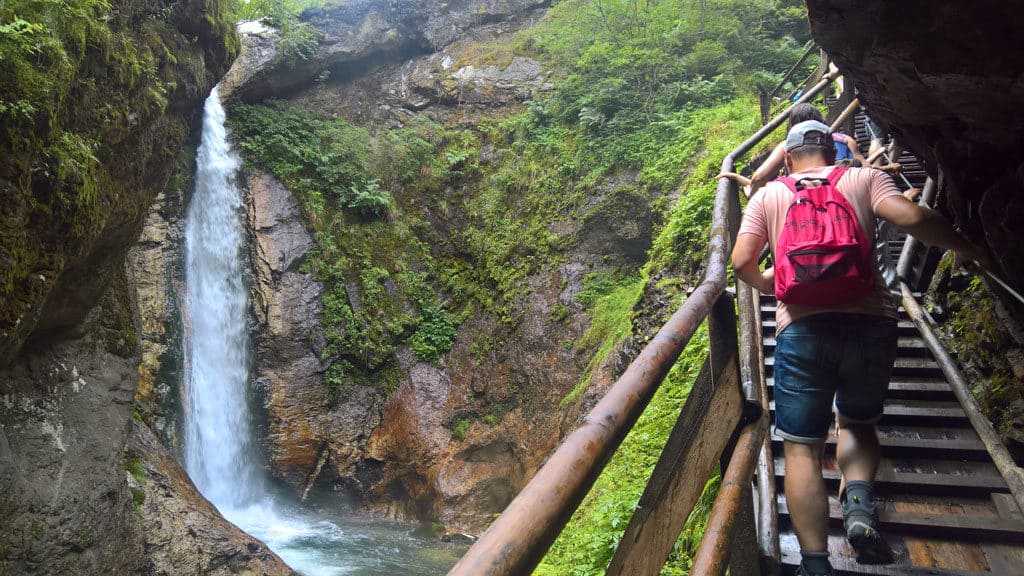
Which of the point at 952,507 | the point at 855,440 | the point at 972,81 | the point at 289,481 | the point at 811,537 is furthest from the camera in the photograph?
the point at 289,481

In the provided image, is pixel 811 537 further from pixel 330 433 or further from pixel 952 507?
pixel 330 433

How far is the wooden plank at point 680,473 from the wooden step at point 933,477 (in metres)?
1.29

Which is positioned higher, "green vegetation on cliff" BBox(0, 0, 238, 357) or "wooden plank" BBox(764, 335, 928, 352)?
"green vegetation on cliff" BBox(0, 0, 238, 357)

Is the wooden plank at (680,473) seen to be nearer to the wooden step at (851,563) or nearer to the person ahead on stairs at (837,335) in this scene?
the person ahead on stairs at (837,335)

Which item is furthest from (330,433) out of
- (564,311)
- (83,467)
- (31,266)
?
(31,266)

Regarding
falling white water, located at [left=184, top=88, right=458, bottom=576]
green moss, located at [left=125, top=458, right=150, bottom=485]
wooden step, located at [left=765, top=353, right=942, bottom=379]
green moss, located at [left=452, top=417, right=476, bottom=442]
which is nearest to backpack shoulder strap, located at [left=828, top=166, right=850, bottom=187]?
wooden step, located at [left=765, top=353, right=942, bottom=379]

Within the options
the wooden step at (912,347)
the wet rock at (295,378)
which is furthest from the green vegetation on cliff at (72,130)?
the wooden step at (912,347)

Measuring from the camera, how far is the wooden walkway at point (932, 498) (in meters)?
2.43

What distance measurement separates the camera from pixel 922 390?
359 centimetres

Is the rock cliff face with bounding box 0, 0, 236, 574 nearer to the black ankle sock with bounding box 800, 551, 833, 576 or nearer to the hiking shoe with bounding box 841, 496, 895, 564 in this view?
the black ankle sock with bounding box 800, 551, 833, 576

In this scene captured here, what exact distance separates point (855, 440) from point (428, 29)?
719 inches

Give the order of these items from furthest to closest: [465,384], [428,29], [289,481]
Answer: [428,29] < [465,384] < [289,481]

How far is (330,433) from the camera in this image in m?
11.6

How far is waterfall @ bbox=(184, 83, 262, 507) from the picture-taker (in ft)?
35.6
